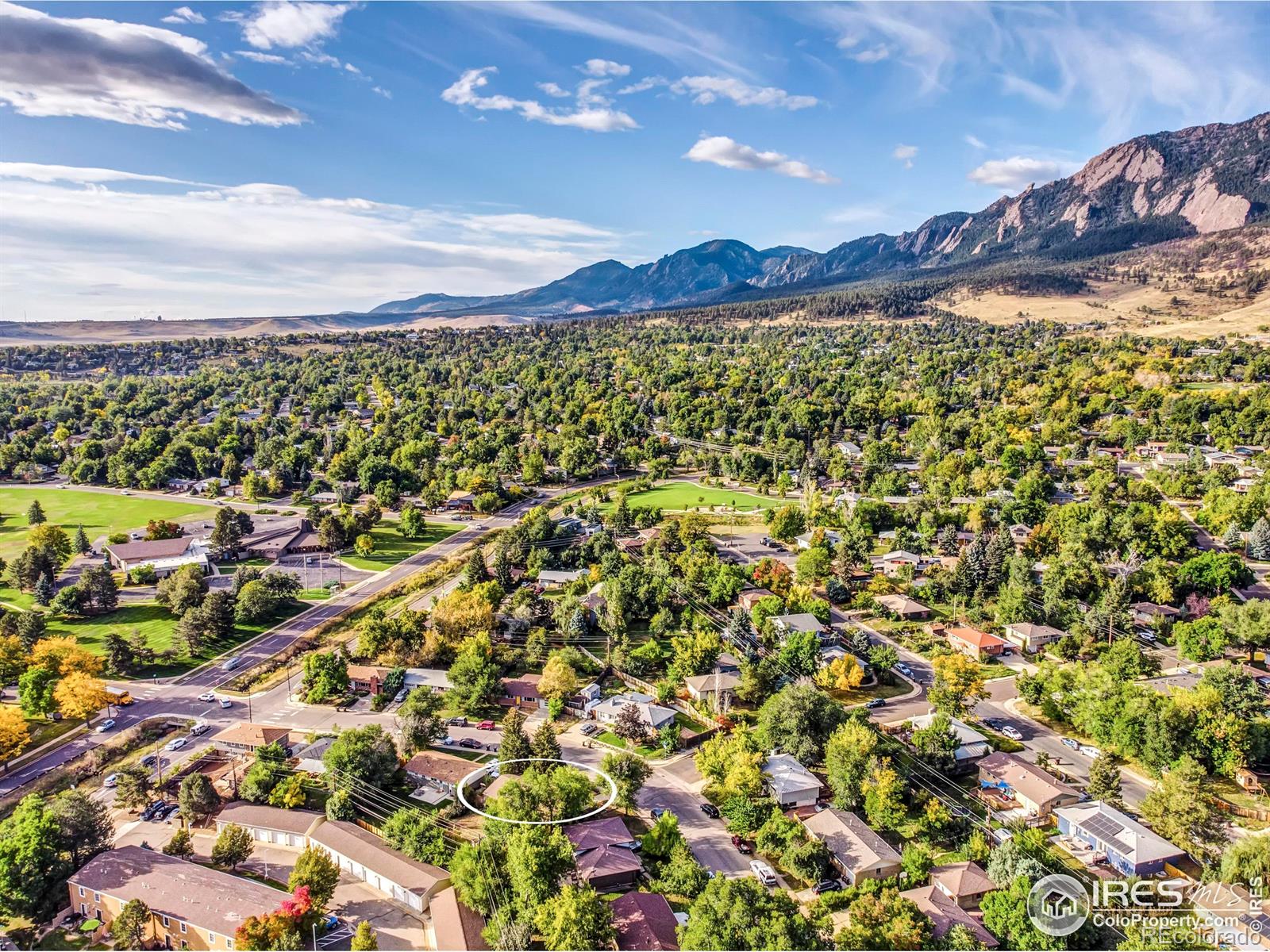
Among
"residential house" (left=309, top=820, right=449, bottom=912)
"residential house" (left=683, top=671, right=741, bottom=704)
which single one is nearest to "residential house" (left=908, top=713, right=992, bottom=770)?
"residential house" (left=683, top=671, right=741, bottom=704)

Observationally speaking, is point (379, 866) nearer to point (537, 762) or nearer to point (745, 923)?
point (537, 762)

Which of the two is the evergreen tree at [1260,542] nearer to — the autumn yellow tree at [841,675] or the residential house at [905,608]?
the residential house at [905,608]

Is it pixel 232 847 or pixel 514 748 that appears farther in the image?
pixel 514 748

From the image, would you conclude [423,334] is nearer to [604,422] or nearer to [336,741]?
[604,422]

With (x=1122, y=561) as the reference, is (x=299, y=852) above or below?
below

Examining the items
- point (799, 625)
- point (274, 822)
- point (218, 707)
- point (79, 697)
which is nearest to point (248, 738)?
point (218, 707)

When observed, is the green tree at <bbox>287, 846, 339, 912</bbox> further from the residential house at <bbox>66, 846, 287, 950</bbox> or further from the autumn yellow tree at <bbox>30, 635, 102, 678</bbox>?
the autumn yellow tree at <bbox>30, 635, 102, 678</bbox>

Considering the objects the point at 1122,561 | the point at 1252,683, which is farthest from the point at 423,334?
the point at 1252,683
